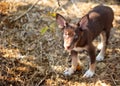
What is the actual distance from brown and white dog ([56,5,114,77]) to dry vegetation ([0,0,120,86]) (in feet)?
0.65

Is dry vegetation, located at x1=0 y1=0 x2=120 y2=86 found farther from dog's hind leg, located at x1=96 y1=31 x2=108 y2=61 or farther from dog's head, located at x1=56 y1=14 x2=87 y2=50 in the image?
dog's head, located at x1=56 y1=14 x2=87 y2=50

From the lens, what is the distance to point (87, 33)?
525 cm

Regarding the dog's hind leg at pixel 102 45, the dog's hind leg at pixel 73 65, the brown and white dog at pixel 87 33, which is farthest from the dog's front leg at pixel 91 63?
the dog's hind leg at pixel 102 45

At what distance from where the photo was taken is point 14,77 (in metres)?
5.68

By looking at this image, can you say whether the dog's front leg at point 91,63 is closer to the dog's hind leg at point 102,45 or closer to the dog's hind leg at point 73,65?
the dog's hind leg at point 73,65

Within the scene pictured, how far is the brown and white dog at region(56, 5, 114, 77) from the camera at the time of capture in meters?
4.84

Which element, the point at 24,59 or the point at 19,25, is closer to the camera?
the point at 24,59

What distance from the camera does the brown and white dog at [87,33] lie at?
4.84 m

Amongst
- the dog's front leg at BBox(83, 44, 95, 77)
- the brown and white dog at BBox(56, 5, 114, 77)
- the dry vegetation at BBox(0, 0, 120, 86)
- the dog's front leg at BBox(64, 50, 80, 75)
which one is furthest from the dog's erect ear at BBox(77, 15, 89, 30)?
the dry vegetation at BBox(0, 0, 120, 86)

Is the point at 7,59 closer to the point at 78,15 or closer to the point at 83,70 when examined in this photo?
the point at 83,70

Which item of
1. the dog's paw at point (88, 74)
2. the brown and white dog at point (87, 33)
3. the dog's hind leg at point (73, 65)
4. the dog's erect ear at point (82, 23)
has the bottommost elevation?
the dog's paw at point (88, 74)

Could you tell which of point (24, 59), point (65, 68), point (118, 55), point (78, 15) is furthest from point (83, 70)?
point (78, 15)

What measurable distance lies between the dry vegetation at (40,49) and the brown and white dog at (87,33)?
0.20 metres

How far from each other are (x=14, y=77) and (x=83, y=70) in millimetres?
1276
